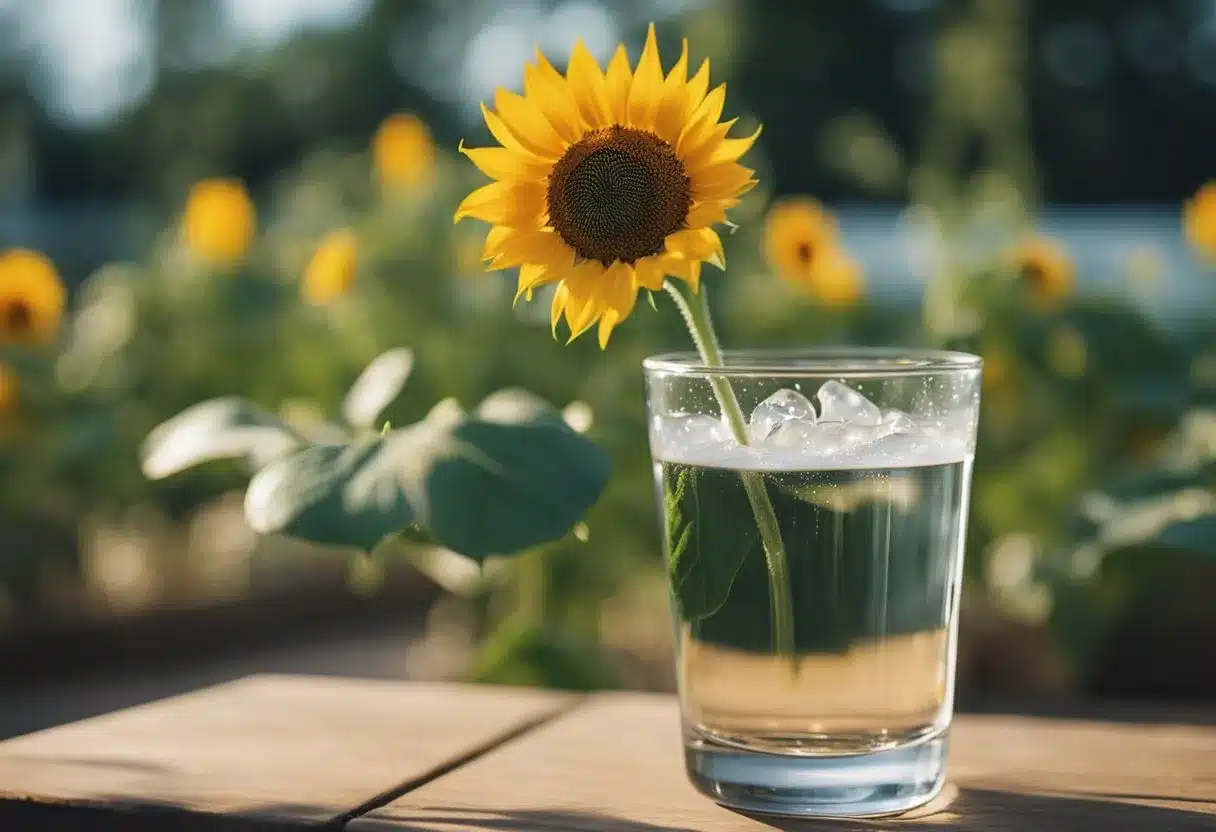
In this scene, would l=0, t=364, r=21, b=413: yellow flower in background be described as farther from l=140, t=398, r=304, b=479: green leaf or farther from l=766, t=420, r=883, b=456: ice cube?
l=766, t=420, r=883, b=456: ice cube

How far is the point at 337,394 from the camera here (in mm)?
2172

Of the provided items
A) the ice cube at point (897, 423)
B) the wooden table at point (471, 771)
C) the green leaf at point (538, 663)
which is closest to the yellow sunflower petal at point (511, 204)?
the ice cube at point (897, 423)

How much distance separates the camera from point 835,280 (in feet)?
7.00

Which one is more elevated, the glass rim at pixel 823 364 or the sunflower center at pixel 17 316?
the sunflower center at pixel 17 316

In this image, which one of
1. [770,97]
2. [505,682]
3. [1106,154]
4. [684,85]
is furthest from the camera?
[770,97]

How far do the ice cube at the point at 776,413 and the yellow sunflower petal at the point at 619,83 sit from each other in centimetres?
18

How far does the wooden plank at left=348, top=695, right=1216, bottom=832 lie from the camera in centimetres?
79

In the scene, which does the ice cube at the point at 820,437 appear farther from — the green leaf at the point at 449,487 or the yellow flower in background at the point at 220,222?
the yellow flower in background at the point at 220,222

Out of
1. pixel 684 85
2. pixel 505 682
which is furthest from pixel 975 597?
pixel 684 85

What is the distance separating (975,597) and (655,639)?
1.76 ft

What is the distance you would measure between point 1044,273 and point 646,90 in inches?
50.8

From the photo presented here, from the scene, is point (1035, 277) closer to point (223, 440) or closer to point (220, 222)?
point (223, 440)

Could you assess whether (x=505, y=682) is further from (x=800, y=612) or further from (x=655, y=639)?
(x=800, y=612)

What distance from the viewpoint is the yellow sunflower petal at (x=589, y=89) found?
2.58 feet
